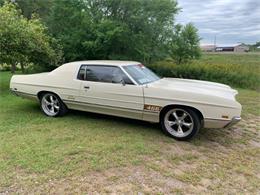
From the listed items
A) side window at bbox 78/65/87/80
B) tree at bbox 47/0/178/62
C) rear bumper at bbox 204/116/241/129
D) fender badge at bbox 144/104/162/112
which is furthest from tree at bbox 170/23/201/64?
rear bumper at bbox 204/116/241/129

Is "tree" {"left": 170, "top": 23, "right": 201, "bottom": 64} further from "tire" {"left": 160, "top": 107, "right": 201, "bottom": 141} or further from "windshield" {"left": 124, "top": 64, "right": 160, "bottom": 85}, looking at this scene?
"tire" {"left": 160, "top": 107, "right": 201, "bottom": 141}

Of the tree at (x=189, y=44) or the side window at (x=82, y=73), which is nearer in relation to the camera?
the side window at (x=82, y=73)


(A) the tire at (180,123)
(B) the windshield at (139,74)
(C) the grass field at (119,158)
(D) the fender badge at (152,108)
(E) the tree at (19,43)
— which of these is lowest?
(C) the grass field at (119,158)

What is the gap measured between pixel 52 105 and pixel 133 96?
2205 millimetres

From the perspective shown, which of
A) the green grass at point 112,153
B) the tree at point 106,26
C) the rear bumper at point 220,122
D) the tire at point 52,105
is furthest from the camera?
the tree at point 106,26

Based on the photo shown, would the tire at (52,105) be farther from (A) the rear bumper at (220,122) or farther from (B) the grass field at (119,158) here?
(A) the rear bumper at (220,122)

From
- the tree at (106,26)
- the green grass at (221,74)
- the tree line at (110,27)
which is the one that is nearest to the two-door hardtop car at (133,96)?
the tree line at (110,27)

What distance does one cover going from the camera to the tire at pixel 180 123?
4.38m

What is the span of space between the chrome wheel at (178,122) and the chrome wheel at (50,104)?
2664 mm

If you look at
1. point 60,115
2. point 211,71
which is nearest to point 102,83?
point 60,115

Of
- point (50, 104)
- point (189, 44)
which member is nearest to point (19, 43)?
point (50, 104)

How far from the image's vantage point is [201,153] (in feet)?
13.2

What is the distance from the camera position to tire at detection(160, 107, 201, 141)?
4.38m

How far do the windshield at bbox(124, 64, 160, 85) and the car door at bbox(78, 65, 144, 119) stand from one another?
146mm
